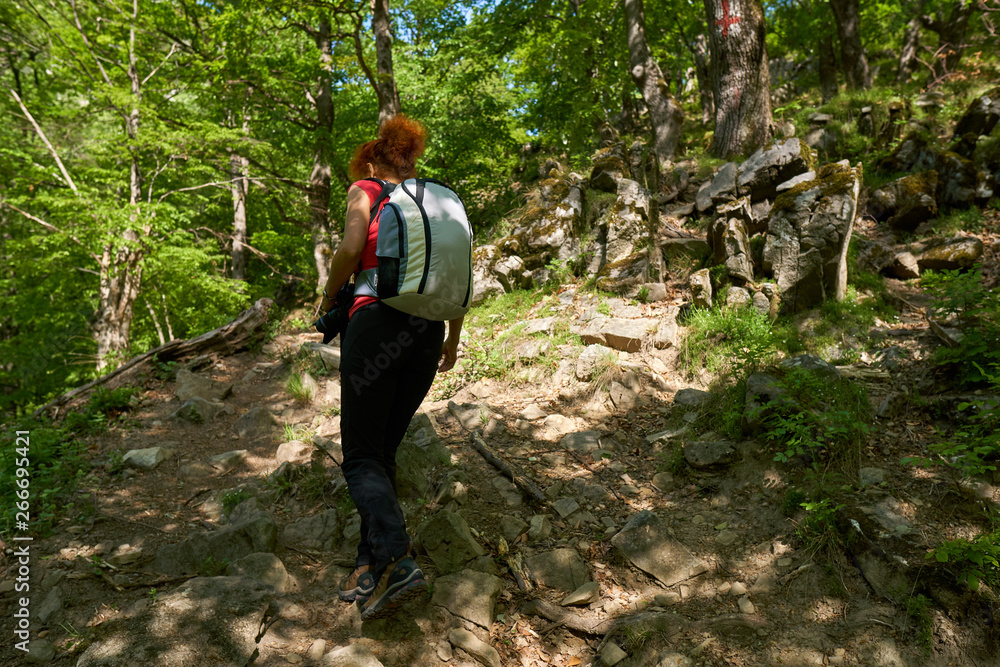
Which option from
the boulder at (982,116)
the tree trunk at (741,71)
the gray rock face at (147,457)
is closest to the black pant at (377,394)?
the gray rock face at (147,457)

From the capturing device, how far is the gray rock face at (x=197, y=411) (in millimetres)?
5234

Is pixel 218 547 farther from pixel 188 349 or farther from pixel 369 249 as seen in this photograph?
pixel 188 349

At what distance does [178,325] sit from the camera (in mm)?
13258

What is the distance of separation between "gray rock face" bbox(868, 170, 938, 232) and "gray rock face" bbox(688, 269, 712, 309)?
2514 mm

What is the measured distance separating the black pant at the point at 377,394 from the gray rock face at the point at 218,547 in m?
1.02

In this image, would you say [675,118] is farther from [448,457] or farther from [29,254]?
[29,254]

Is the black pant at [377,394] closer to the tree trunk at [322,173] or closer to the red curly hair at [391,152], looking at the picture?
the red curly hair at [391,152]

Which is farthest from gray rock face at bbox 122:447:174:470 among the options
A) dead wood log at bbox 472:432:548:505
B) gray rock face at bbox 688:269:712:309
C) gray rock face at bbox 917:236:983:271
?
Answer: gray rock face at bbox 917:236:983:271

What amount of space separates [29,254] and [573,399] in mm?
11217

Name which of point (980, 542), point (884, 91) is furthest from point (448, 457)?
point (884, 91)

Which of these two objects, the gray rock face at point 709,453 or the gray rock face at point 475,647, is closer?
the gray rock face at point 475,647

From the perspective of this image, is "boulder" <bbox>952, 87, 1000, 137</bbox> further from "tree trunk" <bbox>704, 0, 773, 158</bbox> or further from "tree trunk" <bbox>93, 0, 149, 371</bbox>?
"tree trunk" <bbox>93, 0, 149, 371</bbox>

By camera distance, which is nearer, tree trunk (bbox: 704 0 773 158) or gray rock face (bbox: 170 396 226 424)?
gray rock face (bbox: 170 396 226 424)

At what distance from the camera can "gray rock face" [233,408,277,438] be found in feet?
16.8
